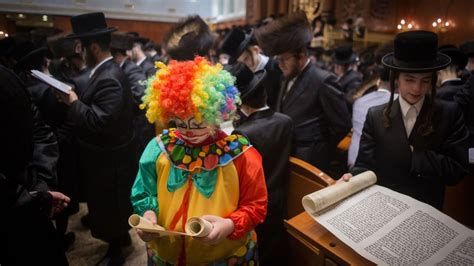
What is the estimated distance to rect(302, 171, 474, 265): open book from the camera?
1.03 m

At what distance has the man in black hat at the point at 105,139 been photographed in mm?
2299

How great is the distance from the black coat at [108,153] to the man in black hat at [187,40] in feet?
4.87

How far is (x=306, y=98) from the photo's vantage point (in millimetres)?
2592

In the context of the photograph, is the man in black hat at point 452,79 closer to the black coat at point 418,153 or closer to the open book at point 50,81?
the black coat at point 418,153

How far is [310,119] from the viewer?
8.64 ft

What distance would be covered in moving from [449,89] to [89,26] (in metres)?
2.90

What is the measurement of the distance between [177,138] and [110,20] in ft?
5.22

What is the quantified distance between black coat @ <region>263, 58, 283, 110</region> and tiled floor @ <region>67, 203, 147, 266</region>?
1.89 metres

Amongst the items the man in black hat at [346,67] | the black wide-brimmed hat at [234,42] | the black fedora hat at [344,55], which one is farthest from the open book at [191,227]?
the black fedora hat at [344,55]

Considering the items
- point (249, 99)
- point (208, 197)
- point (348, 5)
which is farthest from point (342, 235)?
point (348, 5)

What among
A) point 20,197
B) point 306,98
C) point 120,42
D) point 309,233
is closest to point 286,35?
point 306,98

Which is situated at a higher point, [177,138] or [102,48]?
[102,48]

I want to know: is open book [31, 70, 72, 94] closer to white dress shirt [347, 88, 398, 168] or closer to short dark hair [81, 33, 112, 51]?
short dark hair [81, 33, 112, 51]

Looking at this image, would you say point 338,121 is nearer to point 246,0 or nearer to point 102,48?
point 102,48
